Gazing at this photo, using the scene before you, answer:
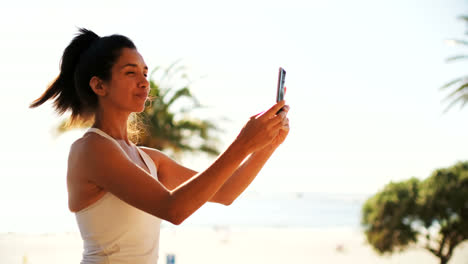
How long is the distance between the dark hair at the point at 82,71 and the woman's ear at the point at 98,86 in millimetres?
16

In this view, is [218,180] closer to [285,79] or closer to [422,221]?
[285,79]

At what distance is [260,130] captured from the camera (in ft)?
4.11

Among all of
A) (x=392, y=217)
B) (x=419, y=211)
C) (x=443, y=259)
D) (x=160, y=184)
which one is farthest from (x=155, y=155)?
(x=443, y=259)

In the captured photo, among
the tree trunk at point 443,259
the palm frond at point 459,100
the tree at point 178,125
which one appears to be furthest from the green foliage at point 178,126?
the tree trunk at point 443,259

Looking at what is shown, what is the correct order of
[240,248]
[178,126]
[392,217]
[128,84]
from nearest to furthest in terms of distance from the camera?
[128,84] < [178,126] < [392,217] < [240,248]

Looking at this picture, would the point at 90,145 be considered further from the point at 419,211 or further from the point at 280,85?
the point at 419,211

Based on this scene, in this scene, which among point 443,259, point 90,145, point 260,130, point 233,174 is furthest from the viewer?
point 443,259

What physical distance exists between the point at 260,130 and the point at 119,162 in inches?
15.5

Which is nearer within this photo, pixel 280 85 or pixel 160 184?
pixel 160 184

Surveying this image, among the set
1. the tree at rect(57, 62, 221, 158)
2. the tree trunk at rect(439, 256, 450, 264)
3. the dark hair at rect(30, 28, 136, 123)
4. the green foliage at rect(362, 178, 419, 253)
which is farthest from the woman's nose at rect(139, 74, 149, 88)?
the tree trunk at rect(439, 256, 450, 264)

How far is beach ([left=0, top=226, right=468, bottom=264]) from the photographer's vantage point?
17062 millimetres

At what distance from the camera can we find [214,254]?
893 inches

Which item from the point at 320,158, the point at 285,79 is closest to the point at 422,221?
the point at 285,79

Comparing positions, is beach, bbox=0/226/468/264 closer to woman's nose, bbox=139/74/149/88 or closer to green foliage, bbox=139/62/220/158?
green foliage, bbox=139/62/220/158
